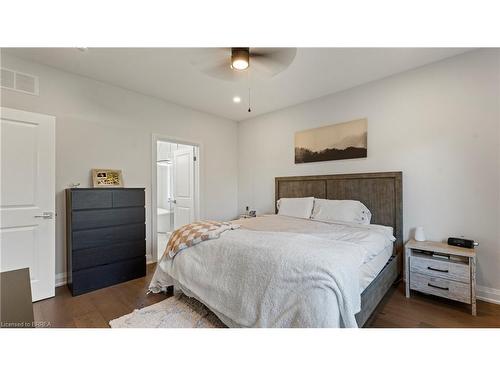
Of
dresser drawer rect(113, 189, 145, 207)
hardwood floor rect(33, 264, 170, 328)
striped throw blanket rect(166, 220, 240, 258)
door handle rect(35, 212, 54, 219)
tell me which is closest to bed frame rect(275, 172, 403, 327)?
striped throw blanket rect(166, 220, 240, 258)

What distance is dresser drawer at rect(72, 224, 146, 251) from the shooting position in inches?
91.9

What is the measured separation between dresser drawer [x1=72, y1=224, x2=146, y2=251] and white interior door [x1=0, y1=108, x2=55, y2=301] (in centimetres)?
25

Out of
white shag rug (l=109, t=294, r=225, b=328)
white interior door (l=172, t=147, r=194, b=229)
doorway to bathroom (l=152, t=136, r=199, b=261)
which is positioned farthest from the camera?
white interior door (l=172, t=147, r=194, b=229)

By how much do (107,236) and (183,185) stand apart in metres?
1.95

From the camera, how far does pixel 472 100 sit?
2.18m

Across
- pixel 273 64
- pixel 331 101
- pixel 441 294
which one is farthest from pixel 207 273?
pixel 331 101

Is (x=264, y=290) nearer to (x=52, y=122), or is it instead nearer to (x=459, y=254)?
(x=459, y=254)

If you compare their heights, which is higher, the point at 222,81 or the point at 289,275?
the point at 222,81

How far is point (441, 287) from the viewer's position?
79.9 inches

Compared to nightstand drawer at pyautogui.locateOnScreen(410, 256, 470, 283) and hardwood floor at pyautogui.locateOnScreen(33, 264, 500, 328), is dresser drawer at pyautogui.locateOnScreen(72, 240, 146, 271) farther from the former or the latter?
nightstand drawer at pyautogui.locateOnScreen(410, 256, 470, 283)

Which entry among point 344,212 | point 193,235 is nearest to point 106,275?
point 193,235

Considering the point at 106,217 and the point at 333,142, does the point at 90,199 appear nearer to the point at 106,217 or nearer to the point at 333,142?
the point at 106,217
